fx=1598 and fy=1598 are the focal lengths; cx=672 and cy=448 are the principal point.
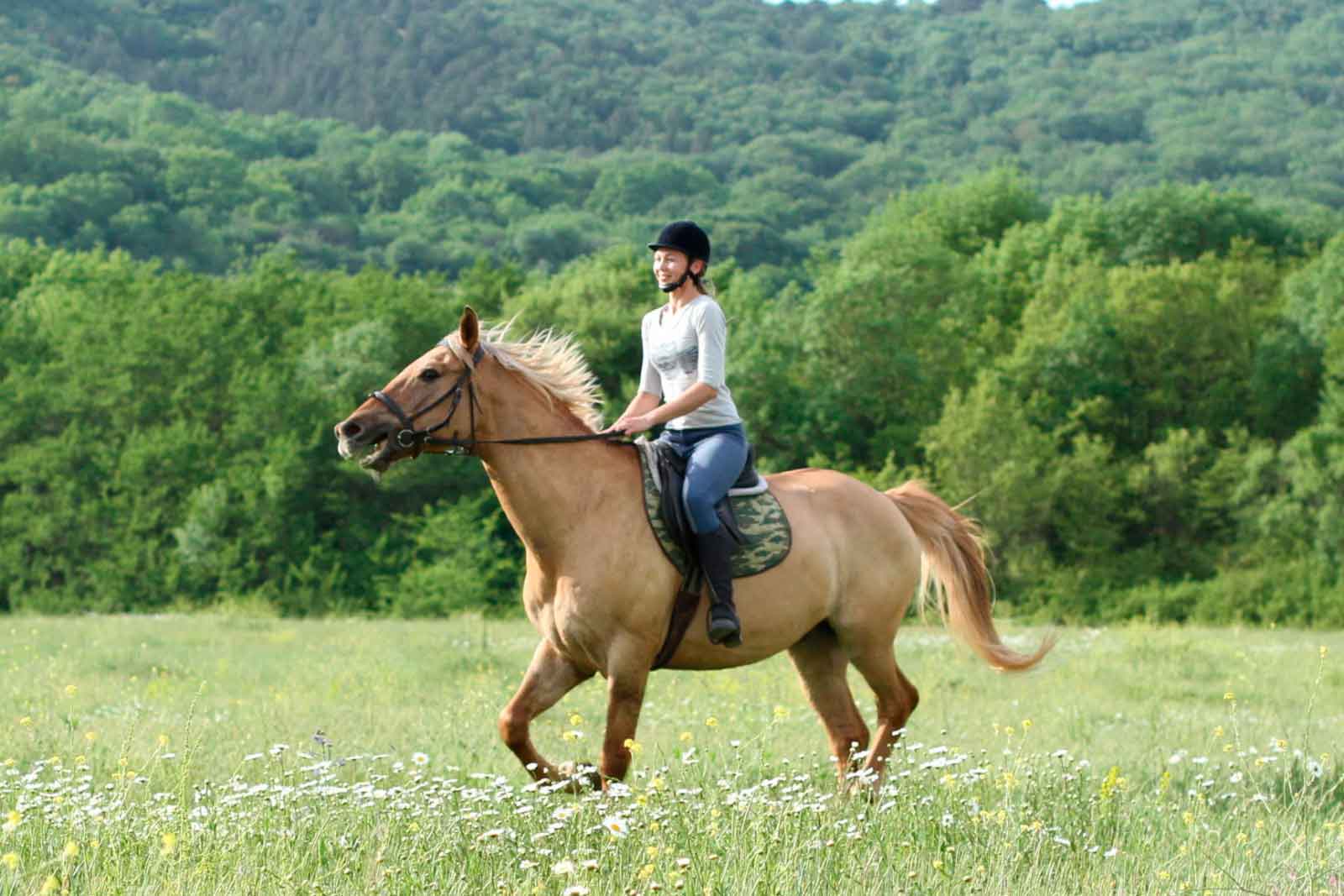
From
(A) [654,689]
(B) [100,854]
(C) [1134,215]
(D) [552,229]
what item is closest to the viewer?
(B) [100,854]

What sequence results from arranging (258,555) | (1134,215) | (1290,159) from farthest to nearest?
(1290,159)
(1134,215)
(258,555)

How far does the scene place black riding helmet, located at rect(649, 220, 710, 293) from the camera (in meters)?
8.16

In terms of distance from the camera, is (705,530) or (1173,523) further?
(1173,523)

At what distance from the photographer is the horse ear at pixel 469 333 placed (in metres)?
7.80

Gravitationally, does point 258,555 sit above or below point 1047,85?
below

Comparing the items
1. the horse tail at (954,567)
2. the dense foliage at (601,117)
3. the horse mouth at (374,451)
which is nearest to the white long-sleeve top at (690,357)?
the horse mouth at (374,451)

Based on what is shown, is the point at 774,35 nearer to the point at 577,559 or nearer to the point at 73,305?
the point at 73,305

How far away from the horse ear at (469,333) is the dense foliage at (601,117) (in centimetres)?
6737

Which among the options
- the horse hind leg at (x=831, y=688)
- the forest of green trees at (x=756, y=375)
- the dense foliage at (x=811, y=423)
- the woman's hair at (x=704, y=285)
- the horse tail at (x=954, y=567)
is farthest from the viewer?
the forest of green trees at (x=756, y=375)

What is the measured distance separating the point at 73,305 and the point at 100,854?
48.1m

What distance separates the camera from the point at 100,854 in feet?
19.6

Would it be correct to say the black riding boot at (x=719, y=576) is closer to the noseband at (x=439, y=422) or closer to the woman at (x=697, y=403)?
the woman at (x=697, y=403)

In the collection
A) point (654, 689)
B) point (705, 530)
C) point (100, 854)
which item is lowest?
point (654, 689)

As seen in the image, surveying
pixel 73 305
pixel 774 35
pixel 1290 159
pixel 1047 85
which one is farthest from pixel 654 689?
pixel 774 35
